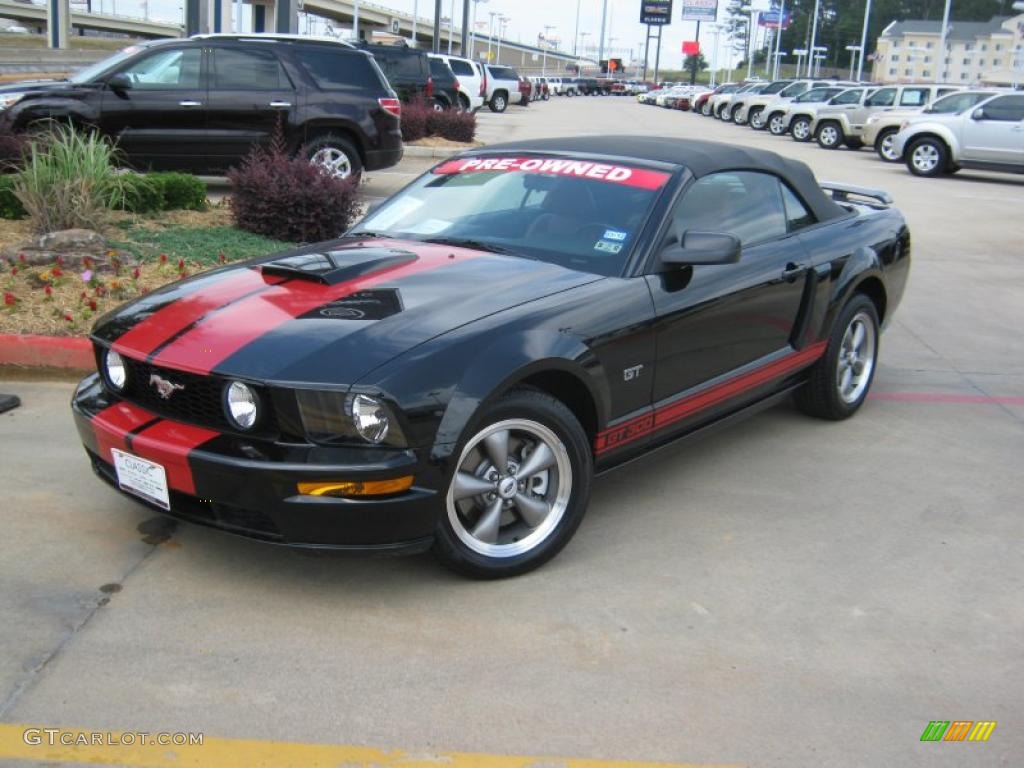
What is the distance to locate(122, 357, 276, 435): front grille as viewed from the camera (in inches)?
135

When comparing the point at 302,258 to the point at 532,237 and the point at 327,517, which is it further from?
the point at 327,517

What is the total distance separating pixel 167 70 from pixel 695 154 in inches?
334

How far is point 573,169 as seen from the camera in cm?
479

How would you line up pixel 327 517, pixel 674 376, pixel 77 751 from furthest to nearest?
pixel 674 376 < pixel 327 517 < pixel 77 751

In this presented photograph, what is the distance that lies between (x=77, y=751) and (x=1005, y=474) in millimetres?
4316

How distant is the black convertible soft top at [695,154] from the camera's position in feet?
15.8

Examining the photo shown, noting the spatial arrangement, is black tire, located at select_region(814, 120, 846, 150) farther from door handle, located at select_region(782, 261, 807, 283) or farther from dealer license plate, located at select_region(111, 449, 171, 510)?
dealer license plate, located at select_region(111, 449, 171, 510)

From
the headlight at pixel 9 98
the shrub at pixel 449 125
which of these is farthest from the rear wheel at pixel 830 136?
the headlight at pixel 9 98

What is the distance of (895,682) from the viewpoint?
3281 millimetres

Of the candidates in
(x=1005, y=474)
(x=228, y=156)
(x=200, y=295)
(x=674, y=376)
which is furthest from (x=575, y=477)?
(x=228, y=156)

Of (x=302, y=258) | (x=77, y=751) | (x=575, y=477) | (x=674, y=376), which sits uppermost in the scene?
(x=302, y=258)

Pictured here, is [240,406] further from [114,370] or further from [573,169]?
[573,169]

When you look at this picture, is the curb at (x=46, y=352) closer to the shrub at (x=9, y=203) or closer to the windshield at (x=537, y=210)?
the windshield at (x=537, y=210)

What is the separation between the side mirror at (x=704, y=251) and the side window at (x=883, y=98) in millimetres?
25363
